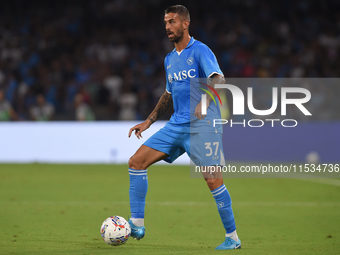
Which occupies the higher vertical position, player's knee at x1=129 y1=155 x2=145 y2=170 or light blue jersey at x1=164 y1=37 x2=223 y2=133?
light blue jersey at x1=164 y1=37 x2=223 y2=133

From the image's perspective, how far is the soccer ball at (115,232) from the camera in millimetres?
4652

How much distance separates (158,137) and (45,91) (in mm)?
12281

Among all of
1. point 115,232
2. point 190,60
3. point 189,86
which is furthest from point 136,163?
point 190,60

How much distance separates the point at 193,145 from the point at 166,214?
2484 millimetres

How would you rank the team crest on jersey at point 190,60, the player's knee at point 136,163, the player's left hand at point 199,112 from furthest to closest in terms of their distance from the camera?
1. the player's knee at point 136,163
2. the team crest on jersey at point 190,60
3. the player's left hand at point 199,112

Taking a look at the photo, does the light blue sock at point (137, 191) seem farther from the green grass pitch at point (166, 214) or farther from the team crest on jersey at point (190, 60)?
the team crest on jersey at point (190, 60)

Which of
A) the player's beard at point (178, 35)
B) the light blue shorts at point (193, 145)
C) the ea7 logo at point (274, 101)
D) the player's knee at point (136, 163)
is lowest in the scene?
the ea7 logo at point (274, 101)

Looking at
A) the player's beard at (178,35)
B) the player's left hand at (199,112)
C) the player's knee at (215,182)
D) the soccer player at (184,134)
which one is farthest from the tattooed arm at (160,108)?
the player's knee at (215,182)

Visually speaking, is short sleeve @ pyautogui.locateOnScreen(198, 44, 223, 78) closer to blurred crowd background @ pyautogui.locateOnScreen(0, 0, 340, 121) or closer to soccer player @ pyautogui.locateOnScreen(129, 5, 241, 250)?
soccer player @ pyautogui.locateOnScreen(129, 5, 241, 250)

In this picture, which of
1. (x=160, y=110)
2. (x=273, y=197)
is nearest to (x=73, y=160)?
(x=273, y=197)

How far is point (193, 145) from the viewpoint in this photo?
15.7 ft

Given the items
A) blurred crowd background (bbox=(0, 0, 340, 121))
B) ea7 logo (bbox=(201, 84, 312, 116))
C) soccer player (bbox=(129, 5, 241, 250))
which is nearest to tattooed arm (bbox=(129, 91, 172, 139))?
soccer player (bbox=(129, 5, 241, 250))

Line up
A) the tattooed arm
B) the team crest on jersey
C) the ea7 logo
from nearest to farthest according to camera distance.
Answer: the team crest on jersey
the tattooed arm
the ea7 logo

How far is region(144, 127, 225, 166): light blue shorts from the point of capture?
4.64 m
